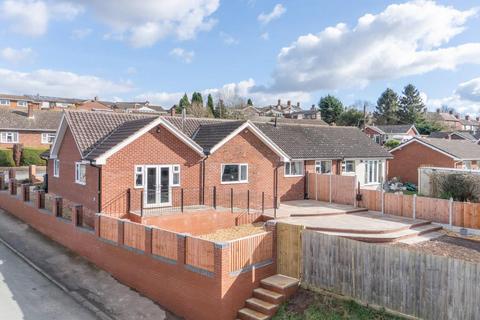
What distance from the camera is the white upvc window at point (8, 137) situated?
4354cm

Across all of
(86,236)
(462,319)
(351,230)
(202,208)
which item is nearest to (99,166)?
(86,236)

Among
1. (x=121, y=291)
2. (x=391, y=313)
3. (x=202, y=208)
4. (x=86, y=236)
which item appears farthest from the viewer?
(x=202, y=208)

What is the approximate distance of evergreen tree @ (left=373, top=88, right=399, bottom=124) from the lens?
8344cm

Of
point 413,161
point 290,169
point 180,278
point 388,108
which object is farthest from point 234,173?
point 388,108


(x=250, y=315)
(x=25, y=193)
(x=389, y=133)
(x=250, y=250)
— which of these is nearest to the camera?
(x=250, y=315)

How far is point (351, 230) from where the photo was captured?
16.2m

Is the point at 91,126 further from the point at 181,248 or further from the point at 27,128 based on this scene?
the point at 27,128

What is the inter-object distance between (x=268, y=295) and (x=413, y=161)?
99.0 ft

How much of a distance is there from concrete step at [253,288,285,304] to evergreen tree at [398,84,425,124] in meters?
78.2

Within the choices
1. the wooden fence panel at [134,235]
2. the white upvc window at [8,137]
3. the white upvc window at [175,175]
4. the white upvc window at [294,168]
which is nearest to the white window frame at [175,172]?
the white upvc window at [175,175]

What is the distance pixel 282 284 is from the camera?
1120 cm

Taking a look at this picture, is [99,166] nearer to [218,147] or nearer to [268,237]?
[218,147]

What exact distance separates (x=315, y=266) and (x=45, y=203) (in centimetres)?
1446

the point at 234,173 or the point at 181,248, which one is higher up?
the point at 234,173
